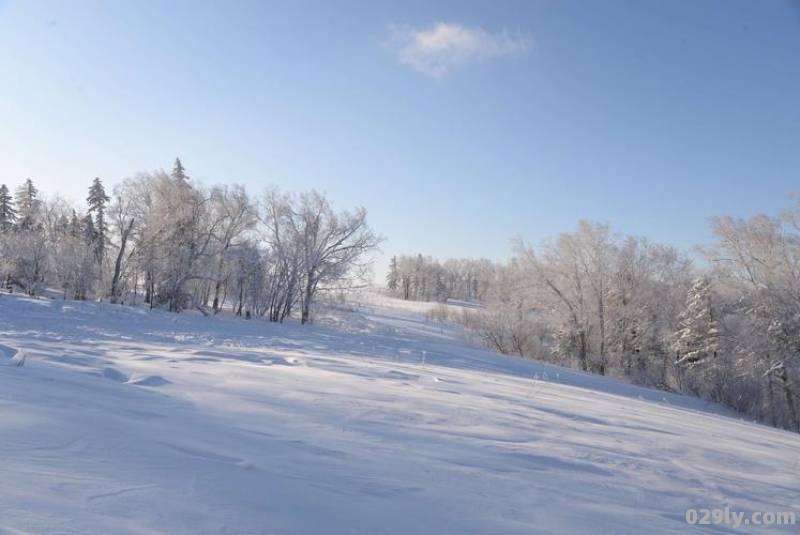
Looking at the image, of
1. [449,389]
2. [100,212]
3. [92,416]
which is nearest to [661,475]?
[449,389]

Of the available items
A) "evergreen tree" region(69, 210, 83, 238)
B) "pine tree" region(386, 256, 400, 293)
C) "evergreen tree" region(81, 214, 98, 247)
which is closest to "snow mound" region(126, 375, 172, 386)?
"evergreen tree" region(81, 214, 98, 247)

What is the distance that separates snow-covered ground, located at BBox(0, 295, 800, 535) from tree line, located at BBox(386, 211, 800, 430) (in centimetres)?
2265

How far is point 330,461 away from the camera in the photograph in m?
2.76

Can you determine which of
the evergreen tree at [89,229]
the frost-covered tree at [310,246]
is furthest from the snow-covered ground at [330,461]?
the evergreen tree at [89,229]

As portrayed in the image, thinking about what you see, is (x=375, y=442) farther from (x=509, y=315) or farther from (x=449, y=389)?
(x=509, y=315)

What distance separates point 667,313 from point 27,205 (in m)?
60.4

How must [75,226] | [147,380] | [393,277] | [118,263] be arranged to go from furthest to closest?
[393,277] < [75,226] < [118,263] < [147,380]

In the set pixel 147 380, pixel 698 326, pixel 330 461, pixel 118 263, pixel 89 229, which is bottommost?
pixel 147 380

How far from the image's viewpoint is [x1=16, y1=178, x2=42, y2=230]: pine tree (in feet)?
134

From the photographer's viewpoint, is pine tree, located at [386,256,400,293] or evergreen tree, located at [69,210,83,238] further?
pine tree, located at [386,256,400,293]

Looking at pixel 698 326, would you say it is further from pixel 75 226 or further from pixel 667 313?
pixel 75 226

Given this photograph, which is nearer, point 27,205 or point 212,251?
point 212,251

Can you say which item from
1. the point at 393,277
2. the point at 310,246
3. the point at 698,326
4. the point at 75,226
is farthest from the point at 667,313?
the point at 393,277

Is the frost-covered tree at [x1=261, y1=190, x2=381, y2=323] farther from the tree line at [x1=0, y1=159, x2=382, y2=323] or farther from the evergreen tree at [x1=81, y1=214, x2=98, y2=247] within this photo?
the evergreen tree at [x1=81, y1=214, x2=98, y2=247]
